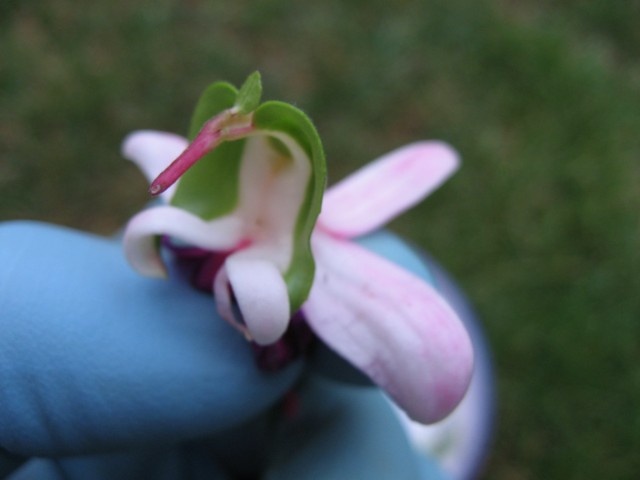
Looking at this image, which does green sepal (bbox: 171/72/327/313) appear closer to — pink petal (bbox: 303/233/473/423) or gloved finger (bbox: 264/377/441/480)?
pink petal (bbox: 303/233/473/423)

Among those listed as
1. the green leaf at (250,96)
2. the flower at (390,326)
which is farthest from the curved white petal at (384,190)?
the green leaf at (250,96)

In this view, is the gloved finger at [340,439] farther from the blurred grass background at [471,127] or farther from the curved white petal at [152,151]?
the blurred grass background at [471,127]

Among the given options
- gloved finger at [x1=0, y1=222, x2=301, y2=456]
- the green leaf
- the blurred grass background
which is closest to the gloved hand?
gloved finger at [x1=0, y1=222, x2=301, y2=456]

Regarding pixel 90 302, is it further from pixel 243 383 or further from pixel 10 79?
pixel 10 79

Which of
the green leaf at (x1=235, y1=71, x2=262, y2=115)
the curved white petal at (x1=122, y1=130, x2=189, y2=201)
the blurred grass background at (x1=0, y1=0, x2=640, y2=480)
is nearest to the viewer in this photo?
the green leaf at (x1=235, y1=71, x2=262, y2=115)

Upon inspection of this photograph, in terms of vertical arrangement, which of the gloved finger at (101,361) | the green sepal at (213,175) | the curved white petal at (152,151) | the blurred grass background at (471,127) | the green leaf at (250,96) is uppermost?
the green leaf at (250,96)

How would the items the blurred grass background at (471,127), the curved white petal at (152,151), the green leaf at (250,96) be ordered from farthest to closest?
the blurred grass background at (471,127), the curved white petal at (152,151), the green leaf at (250,96)

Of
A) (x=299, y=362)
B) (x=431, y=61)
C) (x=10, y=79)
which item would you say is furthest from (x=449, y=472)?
(x=10, y=79)
